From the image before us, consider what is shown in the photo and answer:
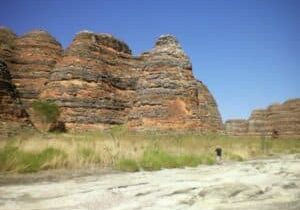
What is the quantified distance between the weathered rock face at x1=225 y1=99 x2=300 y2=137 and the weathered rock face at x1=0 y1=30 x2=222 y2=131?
132ft

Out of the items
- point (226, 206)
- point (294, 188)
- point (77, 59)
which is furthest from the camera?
point (77, 59)

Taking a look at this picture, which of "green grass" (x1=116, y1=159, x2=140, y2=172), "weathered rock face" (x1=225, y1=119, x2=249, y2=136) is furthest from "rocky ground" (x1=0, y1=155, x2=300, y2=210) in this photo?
"weathered rock face" (x1=225, y1=119, x2=249, y2=136)

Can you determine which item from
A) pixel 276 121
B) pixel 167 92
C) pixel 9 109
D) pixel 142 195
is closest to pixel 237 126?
pixel 276 121

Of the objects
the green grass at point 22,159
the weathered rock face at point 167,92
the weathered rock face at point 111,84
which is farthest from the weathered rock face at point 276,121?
the green grass at point 22,159

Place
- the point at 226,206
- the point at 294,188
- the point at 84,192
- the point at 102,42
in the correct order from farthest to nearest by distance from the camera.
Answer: the point at 102,42, the point at 294,188, the point at 84,192, the point at 226,206

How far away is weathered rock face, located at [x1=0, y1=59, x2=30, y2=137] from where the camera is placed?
2842 cm

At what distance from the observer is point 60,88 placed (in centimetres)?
4262

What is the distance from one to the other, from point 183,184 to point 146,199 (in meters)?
2.13

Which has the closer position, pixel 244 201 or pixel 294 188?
pixel 244 201

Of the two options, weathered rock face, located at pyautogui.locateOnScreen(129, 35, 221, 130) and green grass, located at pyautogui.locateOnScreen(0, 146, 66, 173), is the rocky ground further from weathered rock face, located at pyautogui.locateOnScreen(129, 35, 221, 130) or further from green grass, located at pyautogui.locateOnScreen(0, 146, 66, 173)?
weathered rock face, located at pyautogui.locateOnScreen(129, 35, 221, 130)

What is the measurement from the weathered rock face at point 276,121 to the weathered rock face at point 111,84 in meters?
40.2

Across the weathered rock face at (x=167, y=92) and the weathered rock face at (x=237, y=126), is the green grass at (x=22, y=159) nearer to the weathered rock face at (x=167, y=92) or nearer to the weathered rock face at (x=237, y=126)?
the weathered rock face at (x=167, y=92)

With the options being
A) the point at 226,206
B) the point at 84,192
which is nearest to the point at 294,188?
the point at 226,206

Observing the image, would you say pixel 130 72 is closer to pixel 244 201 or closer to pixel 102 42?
pixel 102 42
